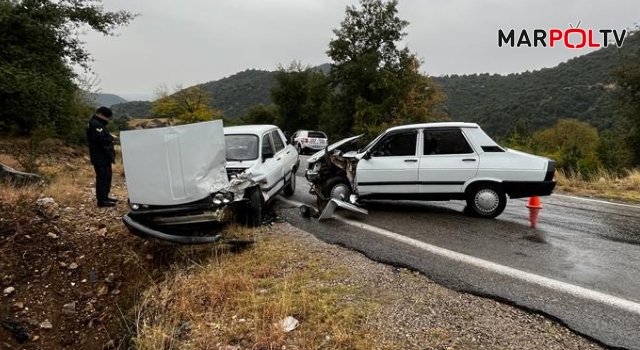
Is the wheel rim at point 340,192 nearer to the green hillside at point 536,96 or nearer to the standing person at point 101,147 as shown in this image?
the standing person at point 101,147

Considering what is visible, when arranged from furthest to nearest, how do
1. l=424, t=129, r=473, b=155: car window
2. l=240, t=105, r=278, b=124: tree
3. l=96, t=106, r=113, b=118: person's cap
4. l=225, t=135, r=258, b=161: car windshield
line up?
1. l=240, t=105, r=278, b=124: tree
2. l=96, t=106, r=113, b=118: person's cap
3. l=225, t=135, r=258, b=161: car windshield
4. l=424, t=129, r=473, b=155: car window

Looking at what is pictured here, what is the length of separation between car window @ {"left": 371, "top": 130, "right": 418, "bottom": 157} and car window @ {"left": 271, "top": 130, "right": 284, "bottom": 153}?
2200 mm

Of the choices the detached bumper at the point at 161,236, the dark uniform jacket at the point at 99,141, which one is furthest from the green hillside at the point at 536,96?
the detached bumper at the point at 161,236

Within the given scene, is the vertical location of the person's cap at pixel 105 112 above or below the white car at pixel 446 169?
above

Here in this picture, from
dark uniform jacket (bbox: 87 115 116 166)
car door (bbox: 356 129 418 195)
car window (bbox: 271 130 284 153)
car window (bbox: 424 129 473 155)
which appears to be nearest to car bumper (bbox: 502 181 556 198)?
car window (bbox: 424 129 473 155)

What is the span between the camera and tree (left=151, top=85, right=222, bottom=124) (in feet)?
177

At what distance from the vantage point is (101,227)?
7.17m

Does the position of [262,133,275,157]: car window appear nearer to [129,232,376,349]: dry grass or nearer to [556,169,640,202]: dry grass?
[129,232,376,349]: dry grass

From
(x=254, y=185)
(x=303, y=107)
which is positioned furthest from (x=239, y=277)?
(x=303, y=107)

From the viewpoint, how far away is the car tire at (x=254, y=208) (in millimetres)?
6641

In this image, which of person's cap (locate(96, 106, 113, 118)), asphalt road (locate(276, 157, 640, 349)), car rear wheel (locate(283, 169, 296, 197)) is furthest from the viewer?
car rear wheel (locate(283, 169, 296, 197))

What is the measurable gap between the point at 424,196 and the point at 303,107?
139ft

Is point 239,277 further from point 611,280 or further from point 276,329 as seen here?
point 611,280

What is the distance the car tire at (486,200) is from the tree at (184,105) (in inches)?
1902
